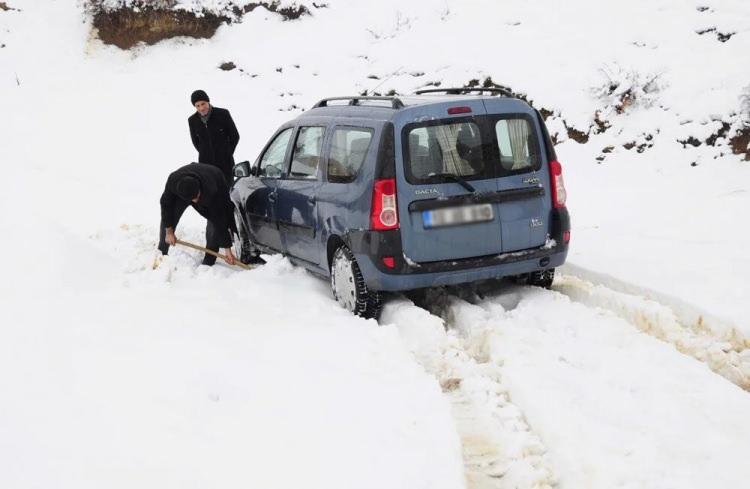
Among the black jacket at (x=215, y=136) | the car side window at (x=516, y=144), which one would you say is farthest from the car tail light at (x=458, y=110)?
the black jacket at (x=215, y=136)

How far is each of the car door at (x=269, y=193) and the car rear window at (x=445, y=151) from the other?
201 cm

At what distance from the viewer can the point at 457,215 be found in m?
5.48

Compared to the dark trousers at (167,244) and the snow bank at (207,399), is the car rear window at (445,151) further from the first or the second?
the dark trousers at (167,244)

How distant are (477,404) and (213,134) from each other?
18.9ft

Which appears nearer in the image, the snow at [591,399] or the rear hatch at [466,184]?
the snow at [591,399]

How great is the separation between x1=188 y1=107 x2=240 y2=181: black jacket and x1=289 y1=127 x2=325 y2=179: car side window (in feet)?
7.14

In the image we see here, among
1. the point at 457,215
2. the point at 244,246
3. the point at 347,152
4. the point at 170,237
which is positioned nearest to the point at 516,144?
the point at 457,215

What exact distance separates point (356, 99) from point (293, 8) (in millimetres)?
13603

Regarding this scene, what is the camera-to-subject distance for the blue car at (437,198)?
545 cm

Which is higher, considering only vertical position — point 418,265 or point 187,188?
point 187,188

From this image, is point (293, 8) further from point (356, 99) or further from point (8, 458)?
point (8, 458)

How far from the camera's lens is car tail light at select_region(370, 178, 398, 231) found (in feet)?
17.8

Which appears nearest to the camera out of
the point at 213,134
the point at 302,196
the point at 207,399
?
the point at 207,399

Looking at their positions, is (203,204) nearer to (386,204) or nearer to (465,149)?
(386,204)
